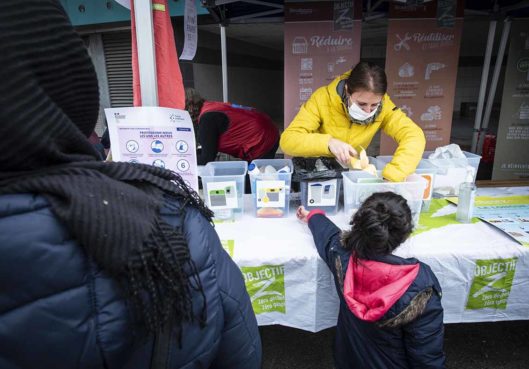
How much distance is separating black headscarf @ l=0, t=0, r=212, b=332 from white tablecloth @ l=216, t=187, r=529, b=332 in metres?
1.00

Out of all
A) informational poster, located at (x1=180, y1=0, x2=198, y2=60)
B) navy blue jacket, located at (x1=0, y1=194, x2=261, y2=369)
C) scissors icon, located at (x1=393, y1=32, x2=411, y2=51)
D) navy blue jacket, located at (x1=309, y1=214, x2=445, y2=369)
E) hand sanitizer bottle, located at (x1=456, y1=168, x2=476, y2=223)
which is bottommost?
navy blue jacket, located at (x1=309, y1=214, x2=445, y2=369)

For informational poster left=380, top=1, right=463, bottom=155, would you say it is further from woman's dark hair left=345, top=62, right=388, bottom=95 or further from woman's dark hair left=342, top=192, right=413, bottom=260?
woman's dark hair left=342, top=192, right=413, bottom=260

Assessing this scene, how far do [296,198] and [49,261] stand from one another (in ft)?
5.61

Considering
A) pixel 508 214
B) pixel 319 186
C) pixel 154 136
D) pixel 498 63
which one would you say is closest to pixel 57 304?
pixel 154 136

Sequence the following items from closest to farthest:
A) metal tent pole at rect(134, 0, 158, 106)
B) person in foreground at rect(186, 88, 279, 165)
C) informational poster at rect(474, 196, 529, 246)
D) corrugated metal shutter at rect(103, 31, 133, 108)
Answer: metal tent pole at rect(134, 0, 158, 106)
informational poster at rect(474, 196, 529, 246)
person in foreground at rect(186, 88, 279, 165)
corrugated metal shutter at rect(103, 31, 133, 108)

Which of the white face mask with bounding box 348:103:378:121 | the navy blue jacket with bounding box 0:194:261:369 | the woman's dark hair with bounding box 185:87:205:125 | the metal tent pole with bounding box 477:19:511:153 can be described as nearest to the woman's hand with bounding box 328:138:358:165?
the white face mask with bounding box 348:103:378:121

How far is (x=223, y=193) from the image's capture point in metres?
1.71

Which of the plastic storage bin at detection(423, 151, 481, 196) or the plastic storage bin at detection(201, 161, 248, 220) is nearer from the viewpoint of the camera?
the plastic storage bin at detection(201, 161, 248, 220)

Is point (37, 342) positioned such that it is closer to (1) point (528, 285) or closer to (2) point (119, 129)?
(2) point (119, 129)

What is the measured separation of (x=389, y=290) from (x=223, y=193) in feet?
3.00

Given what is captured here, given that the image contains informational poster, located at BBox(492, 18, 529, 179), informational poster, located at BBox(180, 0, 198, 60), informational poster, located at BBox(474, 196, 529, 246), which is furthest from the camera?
informational poster, located at BBox(492, 18, 529, 179)

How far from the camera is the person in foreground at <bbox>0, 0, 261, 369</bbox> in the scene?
39 cm

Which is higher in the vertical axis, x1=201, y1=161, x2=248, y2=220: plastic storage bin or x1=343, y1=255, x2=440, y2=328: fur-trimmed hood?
x1=201, y1=161, x2=248, y2=220: plastic storage bin

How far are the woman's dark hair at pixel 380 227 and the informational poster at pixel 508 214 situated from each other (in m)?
0.74
